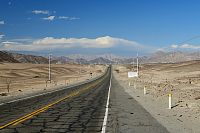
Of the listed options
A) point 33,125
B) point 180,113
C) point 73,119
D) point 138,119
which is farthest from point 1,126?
point 180,113

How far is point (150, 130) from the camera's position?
42.0ft

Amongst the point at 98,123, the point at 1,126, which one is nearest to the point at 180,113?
the point at 98,123

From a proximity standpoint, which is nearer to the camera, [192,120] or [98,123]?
[98,123]

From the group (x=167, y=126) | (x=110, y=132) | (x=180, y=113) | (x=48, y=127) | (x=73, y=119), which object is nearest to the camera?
(x=110, y=132)

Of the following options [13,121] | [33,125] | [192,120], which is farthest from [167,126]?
[13,121]

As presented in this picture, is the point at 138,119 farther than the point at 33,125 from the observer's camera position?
Yes

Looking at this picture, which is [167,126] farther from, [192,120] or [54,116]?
[54,116]

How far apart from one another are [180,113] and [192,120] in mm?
2768

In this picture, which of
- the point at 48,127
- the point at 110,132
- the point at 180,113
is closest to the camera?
the point at 110,132

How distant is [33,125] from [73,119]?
254 cm

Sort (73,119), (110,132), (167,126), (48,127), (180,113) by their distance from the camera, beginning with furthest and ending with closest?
(180,113) < (73,119) < (167,126) < (48,127) < (110,132)

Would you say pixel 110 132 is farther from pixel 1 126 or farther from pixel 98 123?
pixel 1 126

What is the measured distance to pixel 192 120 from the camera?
16.0 meters

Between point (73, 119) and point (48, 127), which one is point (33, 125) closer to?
point (48, 127)
